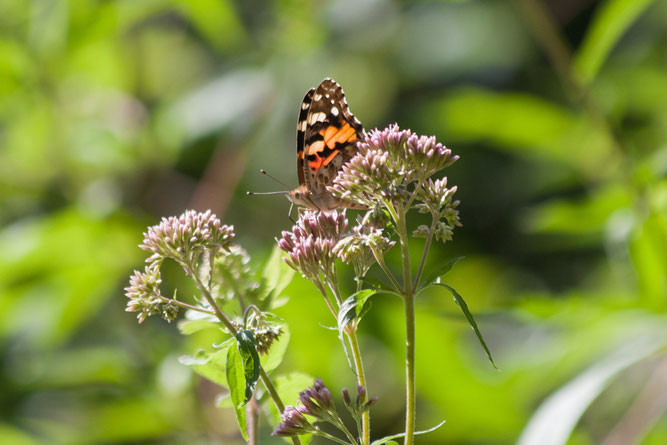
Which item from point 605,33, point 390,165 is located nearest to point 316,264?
point 390,165

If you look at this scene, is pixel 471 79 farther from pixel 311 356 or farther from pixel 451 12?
pixel 311 356

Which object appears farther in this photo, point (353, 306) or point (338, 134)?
point (338, 134)

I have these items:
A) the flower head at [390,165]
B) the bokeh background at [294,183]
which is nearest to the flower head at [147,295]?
the flower head at [390,165]

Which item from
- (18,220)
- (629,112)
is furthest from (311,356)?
(629,112)

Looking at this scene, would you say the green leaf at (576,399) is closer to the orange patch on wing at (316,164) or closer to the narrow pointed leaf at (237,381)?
the orange patch on wing at (316,164)

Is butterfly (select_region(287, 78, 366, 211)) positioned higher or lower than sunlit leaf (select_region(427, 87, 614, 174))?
lower

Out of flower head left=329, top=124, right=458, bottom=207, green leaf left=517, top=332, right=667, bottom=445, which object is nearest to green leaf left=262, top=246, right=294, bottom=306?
flower head left=329, top=124, right=458, bottom=207

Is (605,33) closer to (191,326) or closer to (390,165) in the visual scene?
(390,165)

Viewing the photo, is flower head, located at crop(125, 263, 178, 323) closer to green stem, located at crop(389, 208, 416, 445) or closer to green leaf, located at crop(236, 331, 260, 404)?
green leaf, located at crop(236, 331, 260, 404)
